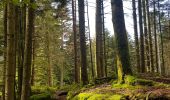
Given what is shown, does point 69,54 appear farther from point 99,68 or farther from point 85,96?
point 85,96

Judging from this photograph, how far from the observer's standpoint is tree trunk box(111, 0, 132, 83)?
38.2ft

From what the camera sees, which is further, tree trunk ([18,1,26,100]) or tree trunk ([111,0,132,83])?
tree trunk ([111,0,132,83])

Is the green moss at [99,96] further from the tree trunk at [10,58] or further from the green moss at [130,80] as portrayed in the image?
the tree trunk at [10,58]

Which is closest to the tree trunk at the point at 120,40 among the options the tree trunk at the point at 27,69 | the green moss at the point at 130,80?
the green moss at the point at 130,80

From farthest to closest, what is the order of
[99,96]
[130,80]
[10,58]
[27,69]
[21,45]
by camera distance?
[21,45], [130,80], [99,96], [27,69], [10,58]

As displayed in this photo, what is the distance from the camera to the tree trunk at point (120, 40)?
1165 centimetres

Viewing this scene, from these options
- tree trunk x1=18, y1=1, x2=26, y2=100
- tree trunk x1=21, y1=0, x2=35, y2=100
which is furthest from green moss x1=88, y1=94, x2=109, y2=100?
tree trunk x1=18, y1=1, x2=26, y2=100

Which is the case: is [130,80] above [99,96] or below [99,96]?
above

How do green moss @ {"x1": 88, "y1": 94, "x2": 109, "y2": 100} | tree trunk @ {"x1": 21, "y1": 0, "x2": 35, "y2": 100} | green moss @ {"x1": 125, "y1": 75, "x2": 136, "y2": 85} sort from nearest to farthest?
1. tree trunk @ {"x1": 21, "y1": 0, "x2": 35, "y2": 100}
2. green moss @ {"x1": 88, "y1": 94, "x2": 109, "y2": 100}
3. green moss @ {"x1": 125, "y1": 75, "x2": 136, "y2": 85}

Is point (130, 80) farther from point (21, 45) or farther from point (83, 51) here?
point (83, 51)

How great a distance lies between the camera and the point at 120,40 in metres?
12.0

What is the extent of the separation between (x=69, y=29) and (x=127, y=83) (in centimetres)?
2808

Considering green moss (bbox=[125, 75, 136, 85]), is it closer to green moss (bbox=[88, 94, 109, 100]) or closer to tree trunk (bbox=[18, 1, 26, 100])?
green moss (bbox=[88, 94, 109, 100])

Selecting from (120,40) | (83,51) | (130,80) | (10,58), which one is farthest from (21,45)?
(10,58)
